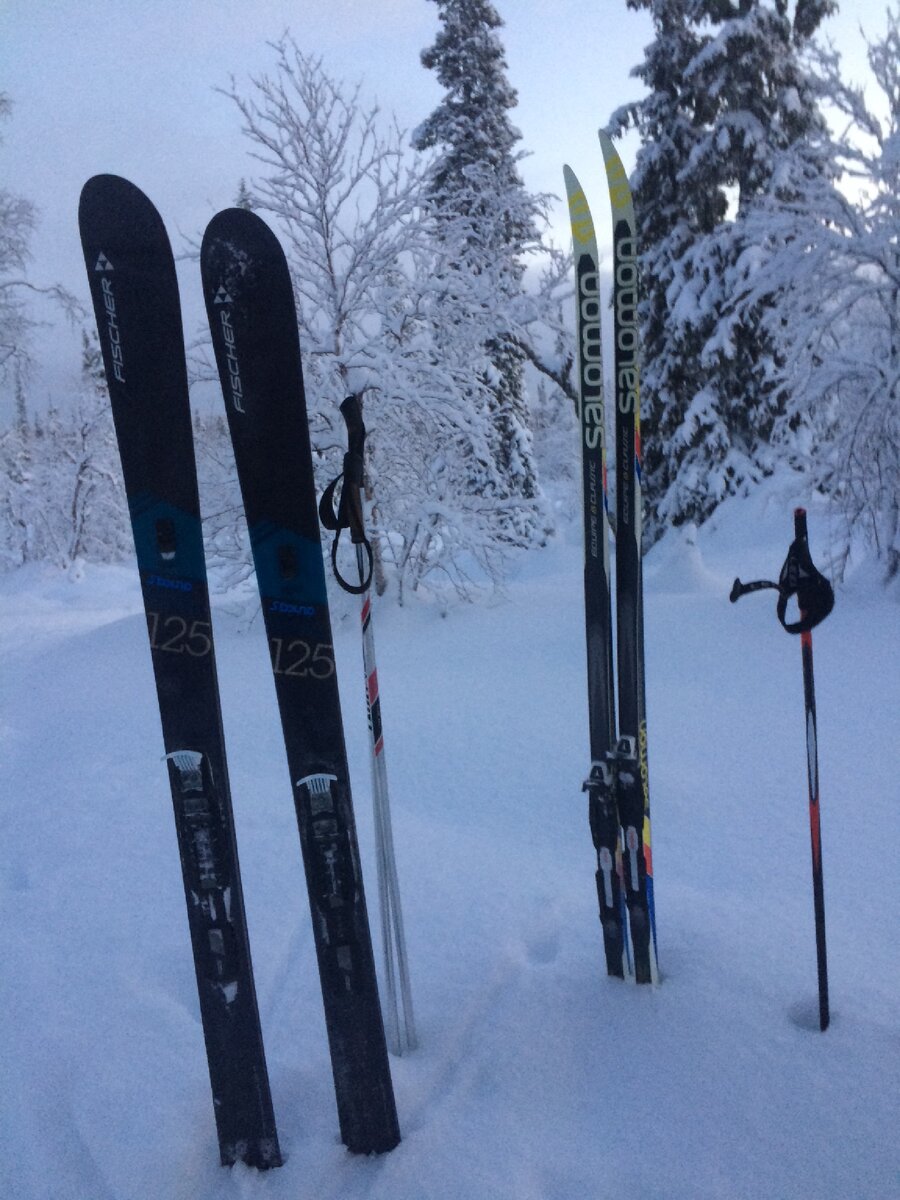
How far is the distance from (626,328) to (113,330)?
5.54 ft

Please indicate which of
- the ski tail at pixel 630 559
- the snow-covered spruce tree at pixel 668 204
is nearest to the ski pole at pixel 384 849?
the ski tail at pixel 630 559

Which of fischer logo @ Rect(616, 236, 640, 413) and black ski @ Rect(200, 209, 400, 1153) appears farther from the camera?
fischer logo @ Rect(616, 236, 640, 413)

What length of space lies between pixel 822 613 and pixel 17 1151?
291cm

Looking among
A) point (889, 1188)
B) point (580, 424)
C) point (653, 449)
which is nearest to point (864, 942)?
point (889, 1188)

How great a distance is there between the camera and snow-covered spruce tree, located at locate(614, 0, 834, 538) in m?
14.2

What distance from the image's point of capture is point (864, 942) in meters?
3.27

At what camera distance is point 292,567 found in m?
2.33

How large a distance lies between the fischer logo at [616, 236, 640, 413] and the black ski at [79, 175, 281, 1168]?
1.46m

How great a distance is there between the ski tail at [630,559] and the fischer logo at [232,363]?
4.16 feet

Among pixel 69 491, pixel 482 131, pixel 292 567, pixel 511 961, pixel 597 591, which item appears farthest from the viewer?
pixel 69 491

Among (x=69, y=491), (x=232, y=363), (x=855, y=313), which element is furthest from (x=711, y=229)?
(x=69, y=491)

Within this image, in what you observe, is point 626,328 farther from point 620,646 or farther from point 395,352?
point 395,352

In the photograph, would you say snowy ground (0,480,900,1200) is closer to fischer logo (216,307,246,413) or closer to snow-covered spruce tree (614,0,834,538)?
fischer logo (216,307,246,413)

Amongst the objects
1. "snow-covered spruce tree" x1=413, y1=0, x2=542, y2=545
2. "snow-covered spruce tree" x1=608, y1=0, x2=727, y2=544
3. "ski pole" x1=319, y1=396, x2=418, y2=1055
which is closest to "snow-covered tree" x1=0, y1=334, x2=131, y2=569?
"snow-covered spruce tree" x1=413, y1=0, x2=542, y2=545
